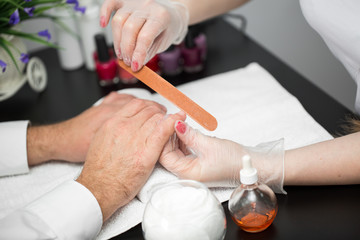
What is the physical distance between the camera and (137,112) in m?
1.06

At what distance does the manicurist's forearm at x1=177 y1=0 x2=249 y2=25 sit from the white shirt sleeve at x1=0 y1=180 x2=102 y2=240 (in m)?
0.62

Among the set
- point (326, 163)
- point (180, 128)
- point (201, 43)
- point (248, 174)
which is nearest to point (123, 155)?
point (180, 128)

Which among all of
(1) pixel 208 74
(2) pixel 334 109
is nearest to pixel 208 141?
(2) pixel 334 109

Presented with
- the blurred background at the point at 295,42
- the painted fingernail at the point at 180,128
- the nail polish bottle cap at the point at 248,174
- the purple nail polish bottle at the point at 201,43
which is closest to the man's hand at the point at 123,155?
the painted fingernail at the point at 180,128

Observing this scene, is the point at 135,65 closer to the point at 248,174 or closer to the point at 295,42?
the point at 248,174

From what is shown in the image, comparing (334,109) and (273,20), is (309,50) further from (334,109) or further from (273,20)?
(334,109)

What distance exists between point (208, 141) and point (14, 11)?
66 cm

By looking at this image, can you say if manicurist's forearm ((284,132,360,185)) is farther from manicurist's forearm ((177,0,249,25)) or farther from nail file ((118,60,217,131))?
manicurist's forearm ((177,0,249,25))

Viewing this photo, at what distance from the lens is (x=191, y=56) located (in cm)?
146

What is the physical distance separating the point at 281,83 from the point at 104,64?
1.80 feet

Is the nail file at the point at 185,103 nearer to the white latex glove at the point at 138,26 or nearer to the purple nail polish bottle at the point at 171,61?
the white latex glove at the point at 138,26

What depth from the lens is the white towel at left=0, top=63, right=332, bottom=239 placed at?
3.17ft

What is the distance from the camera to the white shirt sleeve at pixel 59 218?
2.71 feet

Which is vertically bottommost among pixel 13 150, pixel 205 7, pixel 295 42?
pixel 295 42
